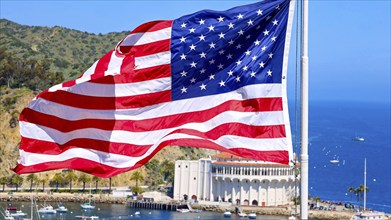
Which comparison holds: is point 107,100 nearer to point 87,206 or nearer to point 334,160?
point 87,206

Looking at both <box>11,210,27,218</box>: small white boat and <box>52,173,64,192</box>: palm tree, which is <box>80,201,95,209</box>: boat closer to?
<box>11,210,27,218</box>: small white boat

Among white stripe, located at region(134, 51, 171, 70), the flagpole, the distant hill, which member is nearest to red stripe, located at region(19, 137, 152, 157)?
white stripe, located at region(134, 51, 171, 70)

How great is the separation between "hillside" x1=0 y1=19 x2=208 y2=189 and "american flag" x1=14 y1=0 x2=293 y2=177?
90754mm

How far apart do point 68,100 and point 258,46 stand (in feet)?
10.9

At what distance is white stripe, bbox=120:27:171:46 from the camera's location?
1419cm

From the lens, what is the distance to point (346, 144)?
183375mm

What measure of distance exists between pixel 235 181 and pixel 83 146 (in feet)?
270

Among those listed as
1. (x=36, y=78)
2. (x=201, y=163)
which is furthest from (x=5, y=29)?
(x=201, y=163)

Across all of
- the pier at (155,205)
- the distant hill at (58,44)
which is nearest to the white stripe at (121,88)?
the pier at (155,205)

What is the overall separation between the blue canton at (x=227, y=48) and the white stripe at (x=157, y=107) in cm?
10

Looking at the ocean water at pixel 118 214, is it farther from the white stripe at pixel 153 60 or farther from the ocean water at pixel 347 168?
the white stripe at pixel 153 60

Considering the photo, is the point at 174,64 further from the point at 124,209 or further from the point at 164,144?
the point at 124,209

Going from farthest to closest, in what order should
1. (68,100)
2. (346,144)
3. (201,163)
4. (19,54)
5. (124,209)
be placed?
(346,144)
(19,54)
(201,163)
(124,209)
(68,100)

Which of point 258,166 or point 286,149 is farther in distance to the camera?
point 258,166
